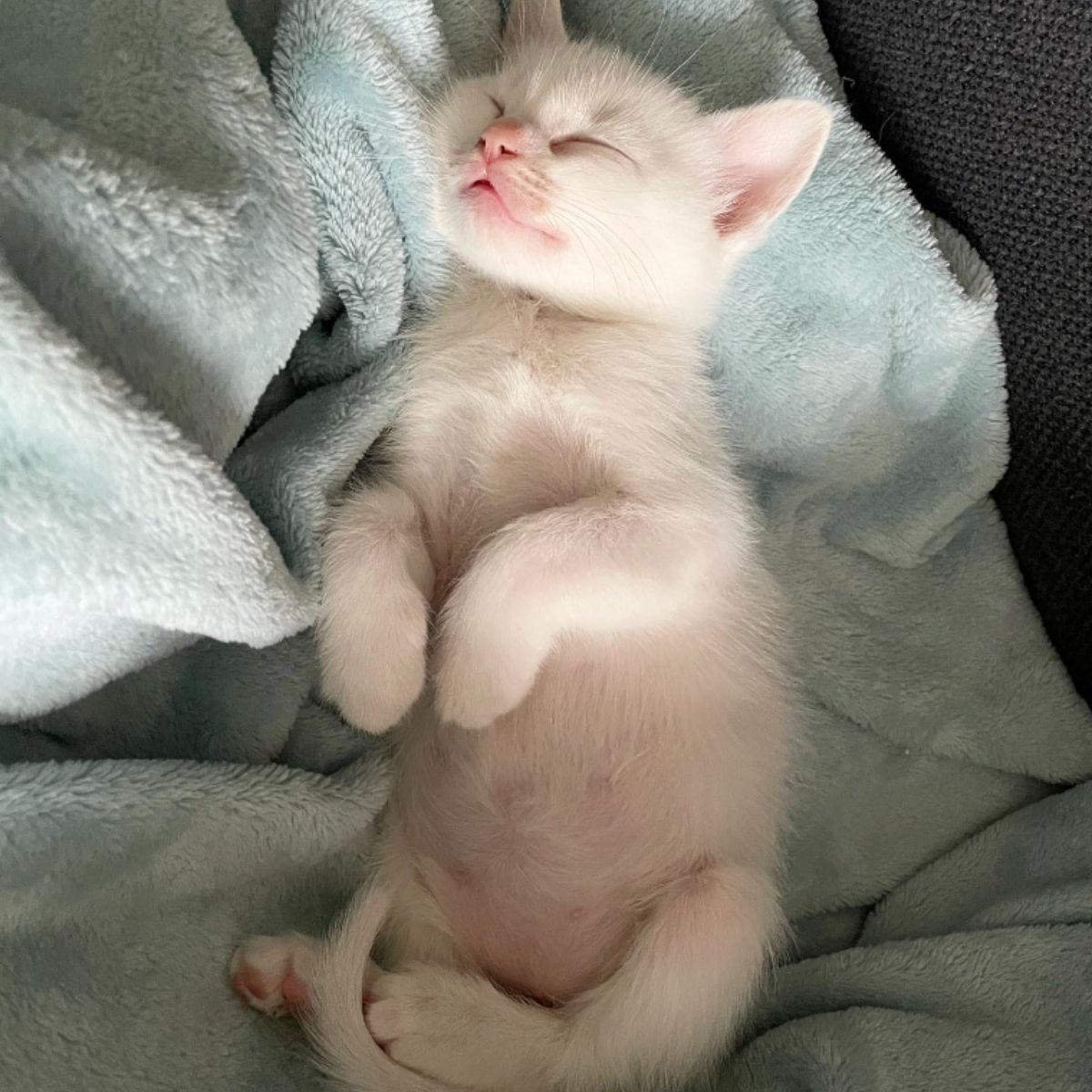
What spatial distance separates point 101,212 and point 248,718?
51 cm

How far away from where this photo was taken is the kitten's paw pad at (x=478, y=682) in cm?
104

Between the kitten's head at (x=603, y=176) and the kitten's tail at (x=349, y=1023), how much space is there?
0.70 m

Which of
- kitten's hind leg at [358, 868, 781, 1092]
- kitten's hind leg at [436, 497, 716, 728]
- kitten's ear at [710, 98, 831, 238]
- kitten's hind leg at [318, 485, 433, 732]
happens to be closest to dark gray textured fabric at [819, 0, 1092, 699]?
kitten's ear at [710, 98, 831, 238]

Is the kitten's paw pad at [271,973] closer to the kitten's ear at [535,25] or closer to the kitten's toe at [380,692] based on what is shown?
the kitten's toe at [380,692]

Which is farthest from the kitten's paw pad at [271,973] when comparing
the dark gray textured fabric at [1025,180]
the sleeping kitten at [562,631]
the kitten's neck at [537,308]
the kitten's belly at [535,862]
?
the dark gray textured fabric at [1025,180]

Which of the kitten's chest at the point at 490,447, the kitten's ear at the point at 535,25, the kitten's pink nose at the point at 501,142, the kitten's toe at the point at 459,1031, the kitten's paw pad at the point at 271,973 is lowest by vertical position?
the kitten's toe at the point at 459,1031

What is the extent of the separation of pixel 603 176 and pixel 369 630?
53 centimetres

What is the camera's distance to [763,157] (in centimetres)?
119

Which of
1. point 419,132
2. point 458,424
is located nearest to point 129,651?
point 458,424

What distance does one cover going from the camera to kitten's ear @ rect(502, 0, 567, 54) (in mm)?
→ 1261

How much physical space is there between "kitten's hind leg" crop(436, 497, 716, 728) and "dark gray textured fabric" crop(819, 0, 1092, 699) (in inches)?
21.9

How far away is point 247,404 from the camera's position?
88 centimetres

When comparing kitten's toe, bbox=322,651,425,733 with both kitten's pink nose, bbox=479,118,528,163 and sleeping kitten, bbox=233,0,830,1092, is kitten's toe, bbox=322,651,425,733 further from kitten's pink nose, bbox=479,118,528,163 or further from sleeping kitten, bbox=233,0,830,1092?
kitten's pink nose, bbox=479,118,528,163

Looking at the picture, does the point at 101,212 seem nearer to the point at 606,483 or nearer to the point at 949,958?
the point at 606,483
